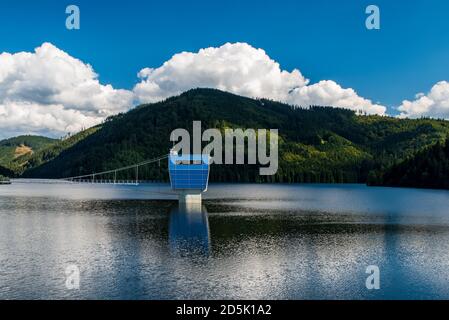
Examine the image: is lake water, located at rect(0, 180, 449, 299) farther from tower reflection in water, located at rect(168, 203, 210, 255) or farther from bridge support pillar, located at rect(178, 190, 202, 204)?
bridge support pillar, located at rect(178, 190, 202, 204)

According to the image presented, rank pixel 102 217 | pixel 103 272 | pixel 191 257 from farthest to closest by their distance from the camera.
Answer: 1. pixel 102 217
2. pixel 191 257
3. pixel 103 272

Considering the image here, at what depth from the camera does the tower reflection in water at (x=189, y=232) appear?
5279cm

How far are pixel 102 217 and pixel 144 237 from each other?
29094mm

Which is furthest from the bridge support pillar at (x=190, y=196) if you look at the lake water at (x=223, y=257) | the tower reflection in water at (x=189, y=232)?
the lake water at (x=223, y=257)

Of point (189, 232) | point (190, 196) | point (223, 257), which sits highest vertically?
point (190, 196)

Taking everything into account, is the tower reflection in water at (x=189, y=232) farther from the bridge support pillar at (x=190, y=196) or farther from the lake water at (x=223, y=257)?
the bridge support pillar at (x=190, y=196)

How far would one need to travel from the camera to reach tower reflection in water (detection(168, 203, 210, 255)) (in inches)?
2078

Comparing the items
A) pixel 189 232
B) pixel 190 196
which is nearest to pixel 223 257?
pixel 189 232

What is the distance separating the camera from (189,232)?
6712cm

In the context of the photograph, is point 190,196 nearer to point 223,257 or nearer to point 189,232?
point 189,232
